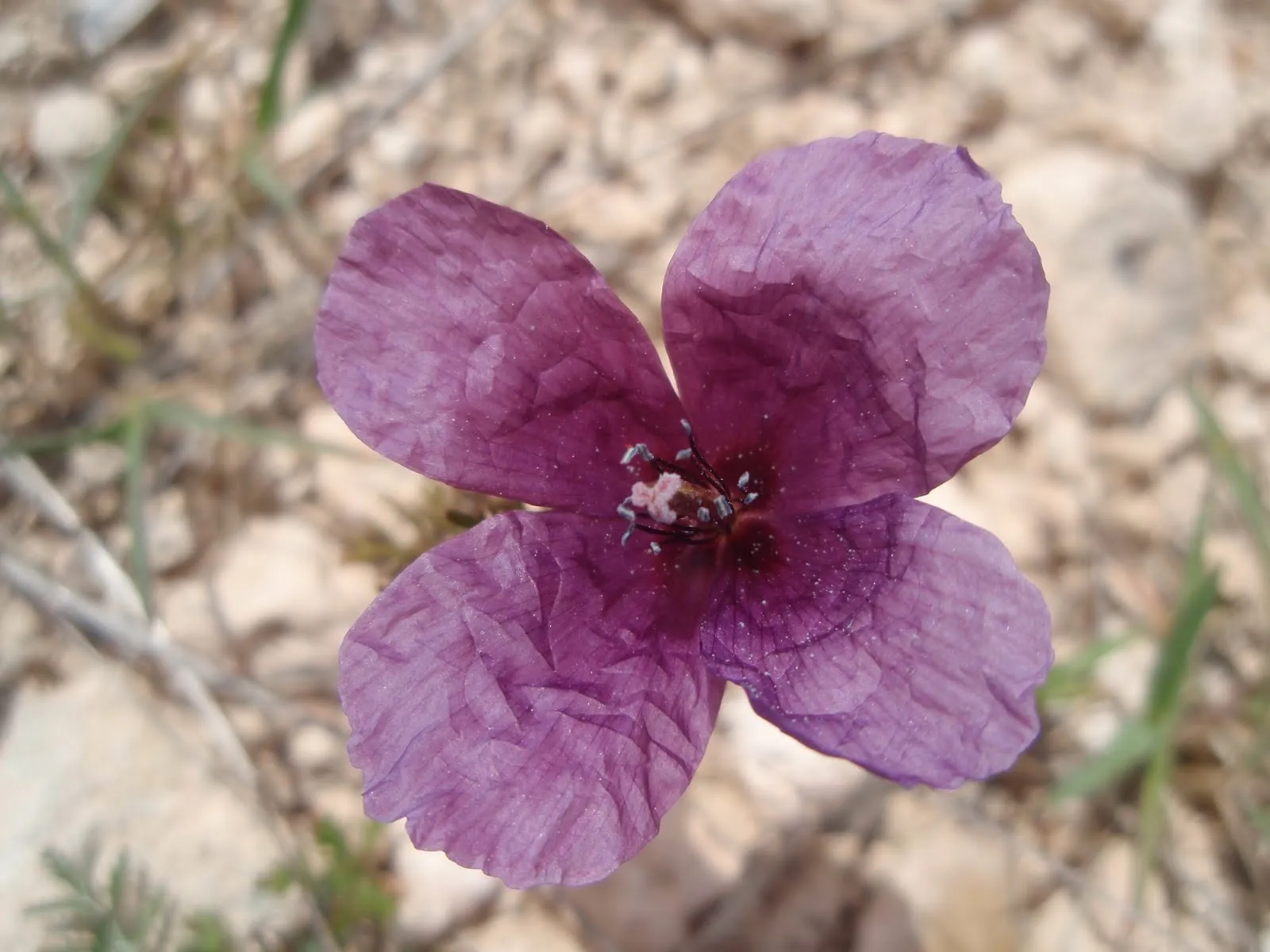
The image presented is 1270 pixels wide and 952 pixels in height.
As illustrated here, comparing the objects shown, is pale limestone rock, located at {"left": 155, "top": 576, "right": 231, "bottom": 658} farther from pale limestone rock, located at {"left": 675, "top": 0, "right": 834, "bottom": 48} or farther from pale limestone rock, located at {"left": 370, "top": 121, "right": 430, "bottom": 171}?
pale limestone rock, located at {"left": 675, "top": 0, "right": 834, "bottom": 48}

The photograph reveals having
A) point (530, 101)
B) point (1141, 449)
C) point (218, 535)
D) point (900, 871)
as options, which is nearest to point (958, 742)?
point (900, 871)

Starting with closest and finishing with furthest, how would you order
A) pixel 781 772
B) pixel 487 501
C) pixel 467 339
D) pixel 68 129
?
pixel 467 339
pixel 487 501
pixel 781 772
pixel 68 129

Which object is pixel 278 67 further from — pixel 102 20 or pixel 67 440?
pixel 67 440

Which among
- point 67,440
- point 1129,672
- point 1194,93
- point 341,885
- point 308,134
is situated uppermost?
point 1194,93

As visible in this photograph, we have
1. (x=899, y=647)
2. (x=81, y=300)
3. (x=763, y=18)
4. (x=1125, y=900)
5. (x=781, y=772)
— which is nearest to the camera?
(x=899, y=647)

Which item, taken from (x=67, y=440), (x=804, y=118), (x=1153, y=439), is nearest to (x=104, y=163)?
(x=67, y=440)

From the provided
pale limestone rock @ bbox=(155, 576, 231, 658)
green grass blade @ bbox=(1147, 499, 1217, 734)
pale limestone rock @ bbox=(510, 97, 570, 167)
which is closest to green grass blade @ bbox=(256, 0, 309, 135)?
pale limestone rock @ bbox=(510, 97, 570, 167)

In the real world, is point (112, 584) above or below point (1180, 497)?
below
